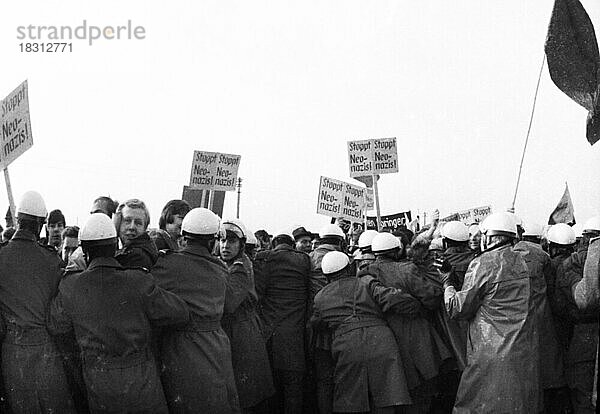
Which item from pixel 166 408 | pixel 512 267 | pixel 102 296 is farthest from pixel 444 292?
pixel 102 296

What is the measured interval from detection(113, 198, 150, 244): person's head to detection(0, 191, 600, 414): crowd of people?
0.02m

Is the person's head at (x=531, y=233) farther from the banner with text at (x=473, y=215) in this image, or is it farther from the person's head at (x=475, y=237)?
the banner with text at (x=473, y=215)

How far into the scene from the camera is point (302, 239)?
9227mm

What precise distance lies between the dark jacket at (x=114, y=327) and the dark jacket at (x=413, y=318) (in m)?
2.84

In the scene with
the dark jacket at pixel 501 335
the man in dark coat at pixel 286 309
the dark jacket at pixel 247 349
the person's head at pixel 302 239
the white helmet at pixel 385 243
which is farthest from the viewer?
the person's head at pixel 302 239

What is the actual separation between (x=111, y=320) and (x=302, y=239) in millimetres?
4925

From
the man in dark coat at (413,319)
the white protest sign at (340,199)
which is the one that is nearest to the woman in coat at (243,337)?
the man in dark coat at (413,319)

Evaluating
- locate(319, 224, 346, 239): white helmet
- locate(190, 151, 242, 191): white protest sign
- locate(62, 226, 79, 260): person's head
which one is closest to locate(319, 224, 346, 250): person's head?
locate(319, 224, 346, 239): white helmet

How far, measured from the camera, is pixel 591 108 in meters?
6.39

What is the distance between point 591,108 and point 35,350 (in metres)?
5.30

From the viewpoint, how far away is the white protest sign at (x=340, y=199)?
11.6 meters

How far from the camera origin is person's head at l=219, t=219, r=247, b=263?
6320 millimetres

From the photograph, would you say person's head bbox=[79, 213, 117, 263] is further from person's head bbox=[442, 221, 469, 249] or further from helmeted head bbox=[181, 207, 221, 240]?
person's head bbox=[442, 221, 469, 249]

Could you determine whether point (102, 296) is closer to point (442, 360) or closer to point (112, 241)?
point (112, 241)
